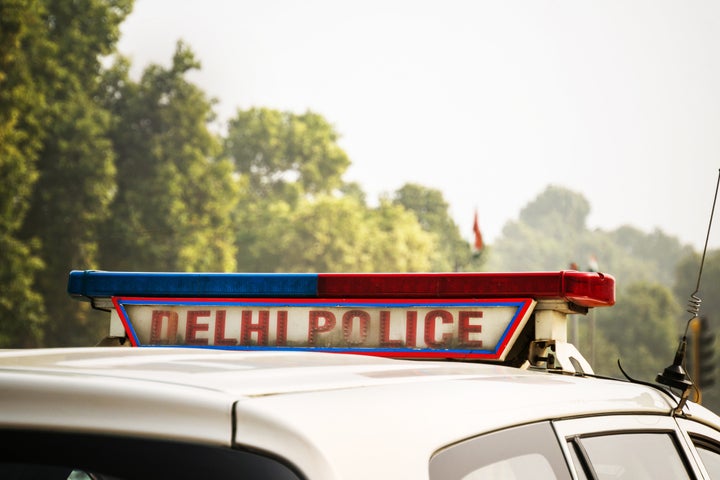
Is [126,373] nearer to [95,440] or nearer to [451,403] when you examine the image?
[95,440]

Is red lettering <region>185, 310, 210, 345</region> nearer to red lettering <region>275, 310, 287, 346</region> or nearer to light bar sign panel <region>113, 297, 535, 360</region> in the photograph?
light bar sign panel <region>113, 297, 535, 360</region>

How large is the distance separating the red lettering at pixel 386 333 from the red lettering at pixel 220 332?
40 centimetres

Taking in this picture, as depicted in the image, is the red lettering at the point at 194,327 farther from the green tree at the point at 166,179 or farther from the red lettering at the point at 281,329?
the green tree at the point at 166,179

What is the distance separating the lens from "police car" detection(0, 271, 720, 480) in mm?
1190

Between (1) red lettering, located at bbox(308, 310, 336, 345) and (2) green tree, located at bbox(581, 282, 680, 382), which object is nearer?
(1) red lettering, located at bbox(308, 310, 336, 345)

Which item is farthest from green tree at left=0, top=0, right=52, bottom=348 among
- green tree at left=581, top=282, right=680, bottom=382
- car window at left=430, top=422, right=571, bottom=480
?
green tree at left=581, top=282, right=680, bottom=382

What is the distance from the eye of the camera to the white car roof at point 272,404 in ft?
3.86

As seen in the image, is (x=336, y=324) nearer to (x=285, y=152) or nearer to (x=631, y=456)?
(x=631, y=456)

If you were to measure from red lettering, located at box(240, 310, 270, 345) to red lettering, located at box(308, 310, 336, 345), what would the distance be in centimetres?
13

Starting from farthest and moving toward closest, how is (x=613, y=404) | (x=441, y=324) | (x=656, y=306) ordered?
(x=656, y=306)
(x=441, y=324)
(x=613, y=404)

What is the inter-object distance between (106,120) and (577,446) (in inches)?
1631

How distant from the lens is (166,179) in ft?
146

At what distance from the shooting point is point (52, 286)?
39406 mm

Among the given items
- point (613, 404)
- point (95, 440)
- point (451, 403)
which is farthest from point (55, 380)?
point (613, 404)
